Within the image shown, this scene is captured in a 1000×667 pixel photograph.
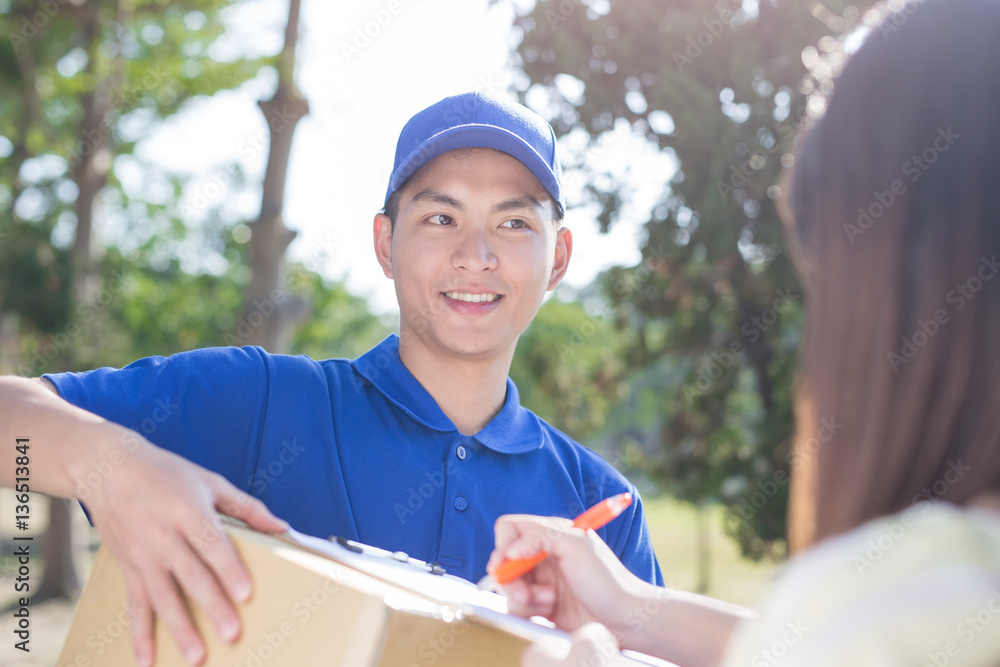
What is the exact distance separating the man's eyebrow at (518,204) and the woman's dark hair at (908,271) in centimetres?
103

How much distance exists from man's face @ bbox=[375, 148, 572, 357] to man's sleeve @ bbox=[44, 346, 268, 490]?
1.36 feet

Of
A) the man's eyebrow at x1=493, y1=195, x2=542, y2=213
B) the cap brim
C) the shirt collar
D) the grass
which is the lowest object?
the grass

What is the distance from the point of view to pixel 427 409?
1.89 m

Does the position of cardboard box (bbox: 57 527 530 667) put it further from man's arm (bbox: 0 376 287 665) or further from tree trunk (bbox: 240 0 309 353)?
tree trunk (bbox: 240 0 309 353)

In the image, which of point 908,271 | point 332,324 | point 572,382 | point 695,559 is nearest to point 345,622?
point 908,271

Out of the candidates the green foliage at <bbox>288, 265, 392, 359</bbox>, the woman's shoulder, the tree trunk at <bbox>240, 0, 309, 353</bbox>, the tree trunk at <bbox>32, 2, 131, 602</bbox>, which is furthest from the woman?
the green foliage at <bbox>288, 265, 392, 359</bbox>

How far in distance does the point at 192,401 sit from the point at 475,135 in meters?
0.85

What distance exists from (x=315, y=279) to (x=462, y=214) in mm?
16091

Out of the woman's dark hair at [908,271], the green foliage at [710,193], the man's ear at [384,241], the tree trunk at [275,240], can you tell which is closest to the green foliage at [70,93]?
the tree trunk at [275,240]

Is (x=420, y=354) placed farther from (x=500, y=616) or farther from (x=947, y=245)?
(x=947, y=245)

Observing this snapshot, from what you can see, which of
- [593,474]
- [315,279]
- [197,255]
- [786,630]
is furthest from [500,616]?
[197,255]

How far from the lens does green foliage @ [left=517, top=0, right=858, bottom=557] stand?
5027 mm

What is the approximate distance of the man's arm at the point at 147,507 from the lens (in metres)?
0.99

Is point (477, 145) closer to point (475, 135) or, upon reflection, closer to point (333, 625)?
point (475, 135)
